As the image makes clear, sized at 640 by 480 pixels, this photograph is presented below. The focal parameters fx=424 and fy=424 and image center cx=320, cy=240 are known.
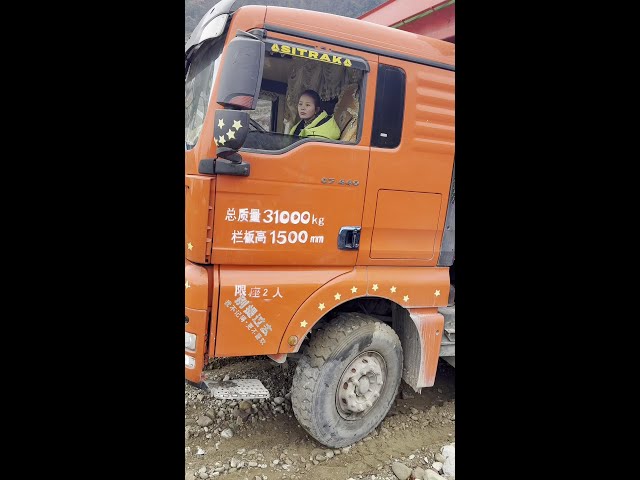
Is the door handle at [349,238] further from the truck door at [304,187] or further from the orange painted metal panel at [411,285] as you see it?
the orange painted metal panel at [411,285]

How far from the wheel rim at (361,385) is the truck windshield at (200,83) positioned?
1907 millimetres

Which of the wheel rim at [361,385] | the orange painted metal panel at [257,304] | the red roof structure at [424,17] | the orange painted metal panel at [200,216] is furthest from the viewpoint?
the red roof structure at [424,17]

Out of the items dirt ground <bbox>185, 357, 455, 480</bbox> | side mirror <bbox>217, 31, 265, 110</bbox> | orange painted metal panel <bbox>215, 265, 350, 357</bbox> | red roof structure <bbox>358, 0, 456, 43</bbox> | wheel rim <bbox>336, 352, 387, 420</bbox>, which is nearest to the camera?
side mirror <bbox>217, 31, 265, 110</bbox>

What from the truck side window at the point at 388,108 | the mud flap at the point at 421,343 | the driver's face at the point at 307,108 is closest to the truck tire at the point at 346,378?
the mud flap at the point at 421,343

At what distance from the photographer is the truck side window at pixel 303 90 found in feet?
8.68

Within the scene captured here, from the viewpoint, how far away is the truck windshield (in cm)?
270

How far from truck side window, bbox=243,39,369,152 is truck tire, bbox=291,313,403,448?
1.33m

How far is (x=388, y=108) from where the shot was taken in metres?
2.89

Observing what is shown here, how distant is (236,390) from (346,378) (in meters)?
0.77

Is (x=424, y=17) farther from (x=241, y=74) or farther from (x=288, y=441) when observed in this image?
(x=288, y=441)

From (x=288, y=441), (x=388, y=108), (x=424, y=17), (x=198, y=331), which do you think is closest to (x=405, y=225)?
(x=388, y=108)

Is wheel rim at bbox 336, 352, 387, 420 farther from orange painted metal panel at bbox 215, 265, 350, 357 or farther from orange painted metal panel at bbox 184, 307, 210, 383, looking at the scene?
orange painted metal panel at bbox 184, 307, 210, 383

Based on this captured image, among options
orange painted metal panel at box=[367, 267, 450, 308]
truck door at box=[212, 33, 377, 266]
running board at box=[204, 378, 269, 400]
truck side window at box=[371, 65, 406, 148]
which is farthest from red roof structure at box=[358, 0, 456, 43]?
running board at box=[204, 378, 269, 400]

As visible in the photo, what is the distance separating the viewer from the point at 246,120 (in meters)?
2.25
